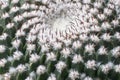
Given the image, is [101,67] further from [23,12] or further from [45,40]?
[23,12]

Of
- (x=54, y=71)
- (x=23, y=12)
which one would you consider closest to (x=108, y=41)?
(x=54, y=71)

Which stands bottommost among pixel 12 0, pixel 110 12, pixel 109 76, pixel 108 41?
pixel 109 76

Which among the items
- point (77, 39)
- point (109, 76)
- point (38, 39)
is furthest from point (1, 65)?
point (109, 76)

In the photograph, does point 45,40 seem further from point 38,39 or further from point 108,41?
point 108,41

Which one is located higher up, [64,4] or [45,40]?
[64,4]

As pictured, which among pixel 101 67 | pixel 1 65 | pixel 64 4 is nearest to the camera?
pixel 101 67

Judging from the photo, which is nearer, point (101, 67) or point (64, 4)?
point (101, 67)

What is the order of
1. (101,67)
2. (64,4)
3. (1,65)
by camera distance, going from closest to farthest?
(101,67) → (1,65) → (64,4)
